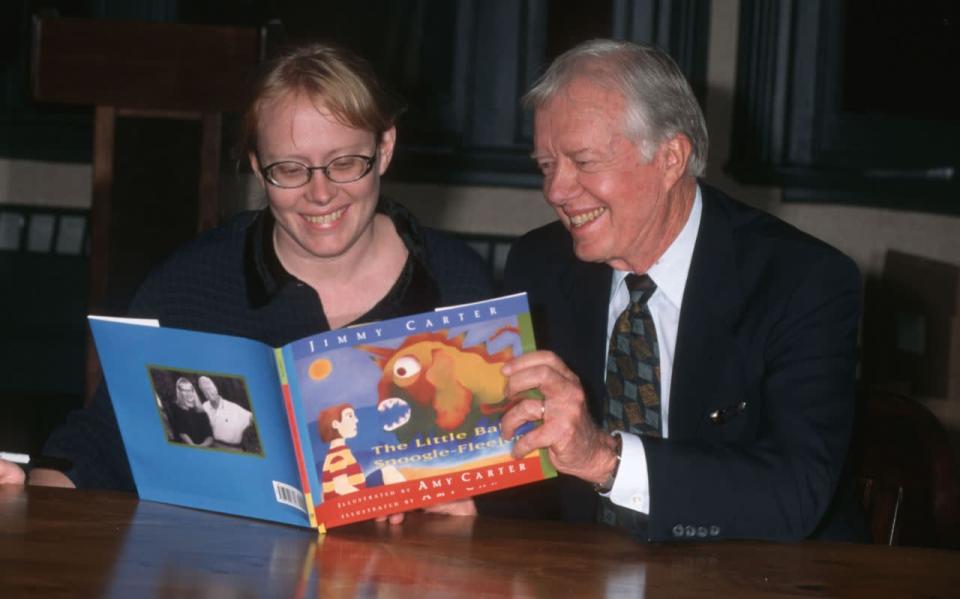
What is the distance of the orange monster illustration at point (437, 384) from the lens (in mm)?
1812

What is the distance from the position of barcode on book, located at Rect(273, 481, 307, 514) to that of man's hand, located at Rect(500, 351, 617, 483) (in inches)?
11.1

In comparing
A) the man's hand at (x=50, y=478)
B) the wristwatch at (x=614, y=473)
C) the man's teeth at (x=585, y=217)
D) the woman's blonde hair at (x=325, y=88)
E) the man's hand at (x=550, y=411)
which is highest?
the woman's blonde hair at (x=325, y=88)

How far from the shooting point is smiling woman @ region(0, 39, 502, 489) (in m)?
2.24

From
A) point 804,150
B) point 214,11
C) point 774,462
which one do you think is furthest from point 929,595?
point 214,11

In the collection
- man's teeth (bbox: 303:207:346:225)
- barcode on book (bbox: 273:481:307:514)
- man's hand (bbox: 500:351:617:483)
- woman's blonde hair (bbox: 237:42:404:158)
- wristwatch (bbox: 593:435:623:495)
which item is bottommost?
barcode on book (bbox: 273:481:307:514)

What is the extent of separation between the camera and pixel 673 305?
7.56ft

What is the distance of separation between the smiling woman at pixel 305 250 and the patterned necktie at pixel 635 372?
0.96 feet

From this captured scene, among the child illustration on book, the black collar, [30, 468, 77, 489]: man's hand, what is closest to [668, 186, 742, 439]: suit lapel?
the black collar

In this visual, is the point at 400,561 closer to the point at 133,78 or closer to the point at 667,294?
the point at 667,294

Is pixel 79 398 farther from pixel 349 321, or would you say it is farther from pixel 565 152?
pixel 565 152

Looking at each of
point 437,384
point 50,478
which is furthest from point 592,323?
point 50,478

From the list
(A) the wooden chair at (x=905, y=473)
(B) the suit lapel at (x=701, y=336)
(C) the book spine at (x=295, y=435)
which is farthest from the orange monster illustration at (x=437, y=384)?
(A) the wooden chair at (x=905, y=473)

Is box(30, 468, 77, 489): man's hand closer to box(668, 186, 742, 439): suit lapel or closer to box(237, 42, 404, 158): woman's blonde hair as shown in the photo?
box(237, 42, 404, 158): woman's blonde hair

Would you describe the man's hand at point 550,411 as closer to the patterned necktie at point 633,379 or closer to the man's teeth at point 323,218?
the patterned necktie at point 633,379
